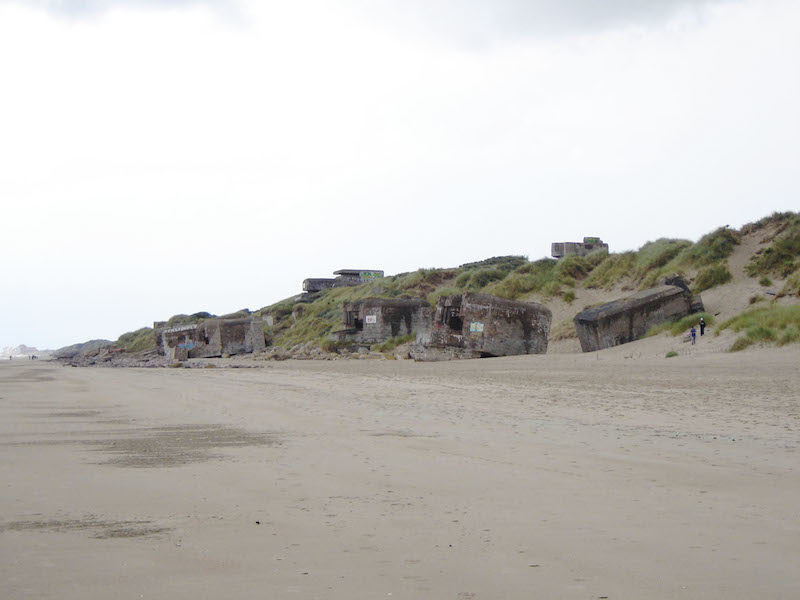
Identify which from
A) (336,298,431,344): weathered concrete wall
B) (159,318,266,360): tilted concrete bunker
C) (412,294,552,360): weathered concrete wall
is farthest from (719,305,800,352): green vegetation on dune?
(159,318,266,360): tilted concrete bunker

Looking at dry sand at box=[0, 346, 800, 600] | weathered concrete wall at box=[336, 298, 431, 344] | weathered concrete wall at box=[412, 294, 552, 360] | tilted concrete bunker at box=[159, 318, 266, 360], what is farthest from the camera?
tilted concrete bunker at box=[159, 318, 266, 360]

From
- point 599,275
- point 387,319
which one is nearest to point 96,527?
point 387,319

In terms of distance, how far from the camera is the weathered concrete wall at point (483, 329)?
17.7 meters

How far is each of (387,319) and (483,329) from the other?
7.19m

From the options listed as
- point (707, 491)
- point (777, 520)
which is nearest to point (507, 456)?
point (707, 491)

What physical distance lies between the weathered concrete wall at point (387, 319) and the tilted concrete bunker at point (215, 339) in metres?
5.29

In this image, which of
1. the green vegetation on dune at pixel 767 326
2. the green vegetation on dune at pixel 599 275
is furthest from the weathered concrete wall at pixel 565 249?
the green vegetation on dune at pixel 767 326

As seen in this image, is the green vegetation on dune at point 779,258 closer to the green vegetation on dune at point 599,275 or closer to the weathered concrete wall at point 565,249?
the green vegetation on dune at point 599,275

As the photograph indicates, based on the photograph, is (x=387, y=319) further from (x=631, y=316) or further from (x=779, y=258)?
(x=779, y=258)

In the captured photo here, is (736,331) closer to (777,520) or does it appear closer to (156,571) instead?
(777,520)

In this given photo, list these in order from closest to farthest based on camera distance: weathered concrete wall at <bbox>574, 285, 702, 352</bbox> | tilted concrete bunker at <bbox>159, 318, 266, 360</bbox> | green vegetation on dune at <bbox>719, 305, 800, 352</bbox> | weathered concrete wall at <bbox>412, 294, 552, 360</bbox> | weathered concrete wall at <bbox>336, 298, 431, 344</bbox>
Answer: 1. green vegetation on dune at <bbox>719, 305, 800, 352</bbox>
2. weathered concrete wall at <bbox>574, 285, 702, 352</bbox>
3. weathered concrete wall at <bbox>412, 294, 552, 360</bbox>
4. weathered concrete wall at <bbox>336, 298, 431, 344</bbox>
5. tilted concrete bunker at <bbox>159, 318, 266, 360</bbox>

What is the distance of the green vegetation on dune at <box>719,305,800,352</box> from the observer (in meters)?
12.9

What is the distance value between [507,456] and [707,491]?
133 cm

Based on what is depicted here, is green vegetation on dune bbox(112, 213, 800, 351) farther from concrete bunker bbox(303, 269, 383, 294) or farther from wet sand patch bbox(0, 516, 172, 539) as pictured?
wet sand patch bbox(0, 516, 172, 539)
